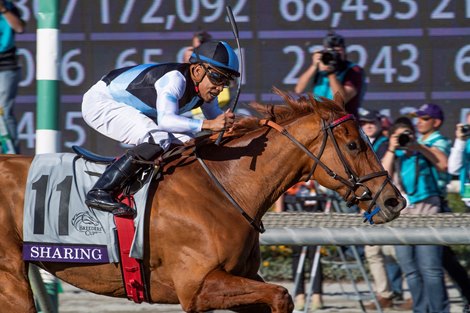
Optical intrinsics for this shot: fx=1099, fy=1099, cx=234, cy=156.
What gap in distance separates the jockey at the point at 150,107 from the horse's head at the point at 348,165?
47 cm

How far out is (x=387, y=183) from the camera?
5430 millimetres

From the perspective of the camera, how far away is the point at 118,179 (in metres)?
5.41

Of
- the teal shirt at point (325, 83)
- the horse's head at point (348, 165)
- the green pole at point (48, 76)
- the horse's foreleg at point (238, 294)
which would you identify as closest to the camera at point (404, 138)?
the teal shirt at point (325, 83)

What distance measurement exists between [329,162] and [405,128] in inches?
85.7

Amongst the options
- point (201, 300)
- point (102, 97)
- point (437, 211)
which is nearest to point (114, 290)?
point (201, 300)

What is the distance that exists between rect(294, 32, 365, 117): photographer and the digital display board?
0.93m

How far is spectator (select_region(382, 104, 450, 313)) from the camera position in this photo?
7.04 meters

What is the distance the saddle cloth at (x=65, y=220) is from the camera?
5484 mm

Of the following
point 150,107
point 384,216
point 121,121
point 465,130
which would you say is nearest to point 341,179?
point 384,216

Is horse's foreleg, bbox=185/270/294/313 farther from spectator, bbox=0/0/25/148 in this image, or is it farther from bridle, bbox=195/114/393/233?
spectator, bbox=0/0/25/148

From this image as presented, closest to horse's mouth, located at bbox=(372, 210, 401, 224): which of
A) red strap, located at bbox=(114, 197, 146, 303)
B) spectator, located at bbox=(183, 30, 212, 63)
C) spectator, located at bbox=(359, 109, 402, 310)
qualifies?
red strap, located at bbox=(114, 197, 146, 303)

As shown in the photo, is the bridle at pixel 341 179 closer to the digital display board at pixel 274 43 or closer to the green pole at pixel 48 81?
the green pole at pixel 48 81

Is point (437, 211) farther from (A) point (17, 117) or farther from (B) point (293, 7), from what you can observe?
(A) point (17, 117)

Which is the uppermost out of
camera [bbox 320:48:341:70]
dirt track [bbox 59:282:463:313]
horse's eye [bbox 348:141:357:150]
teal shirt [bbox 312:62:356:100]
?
camera [bbox 320:48:341:70]
